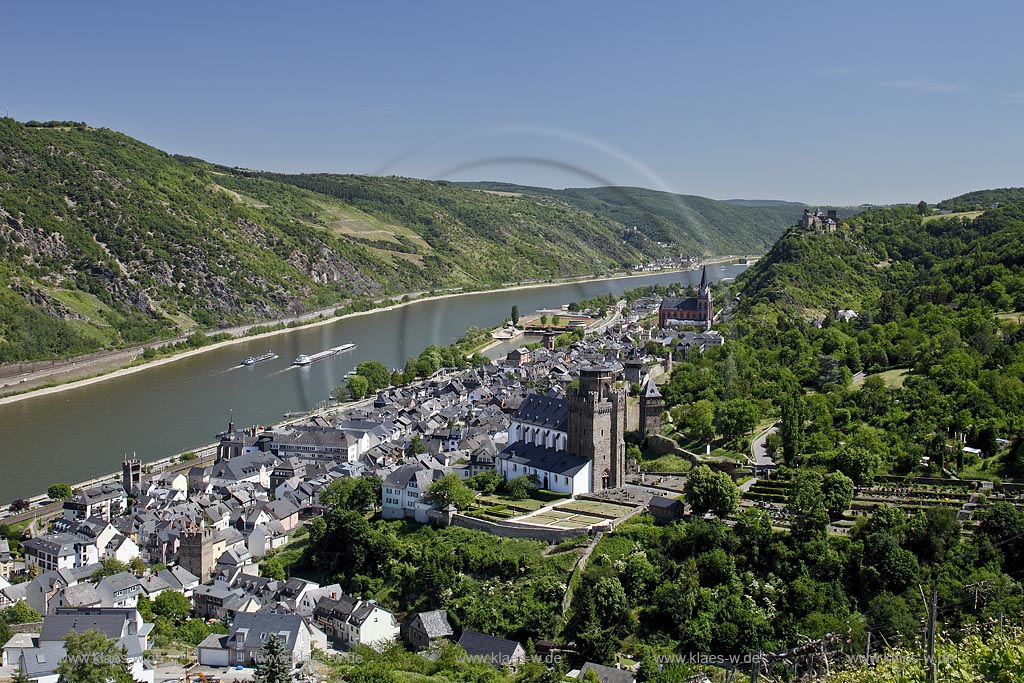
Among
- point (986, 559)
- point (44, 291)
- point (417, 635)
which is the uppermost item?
point (44, 291)

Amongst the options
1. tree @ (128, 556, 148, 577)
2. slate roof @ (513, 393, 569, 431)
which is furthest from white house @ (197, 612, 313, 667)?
slate roof @ (513, 393, 569, 431)

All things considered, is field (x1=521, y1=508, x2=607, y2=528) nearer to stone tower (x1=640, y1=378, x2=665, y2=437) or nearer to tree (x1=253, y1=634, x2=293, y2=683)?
stone tower (x1=640, y1=378, x2=665, y2=437)

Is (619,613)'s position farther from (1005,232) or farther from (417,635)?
(1005,232)

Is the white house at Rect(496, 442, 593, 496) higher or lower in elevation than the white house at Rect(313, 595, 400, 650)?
higher

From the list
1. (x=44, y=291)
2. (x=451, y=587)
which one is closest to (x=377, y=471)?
(x=451, y=587)

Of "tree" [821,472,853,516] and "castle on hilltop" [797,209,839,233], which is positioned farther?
"castle on hilltop" [797,209,839,233]

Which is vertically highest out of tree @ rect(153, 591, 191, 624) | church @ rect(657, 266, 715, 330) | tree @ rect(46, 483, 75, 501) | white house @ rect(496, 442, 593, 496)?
church @ rect(657, 266, 715, 330)

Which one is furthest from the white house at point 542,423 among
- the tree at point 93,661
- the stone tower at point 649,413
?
the tree at point 93,661
